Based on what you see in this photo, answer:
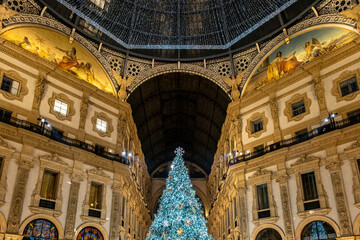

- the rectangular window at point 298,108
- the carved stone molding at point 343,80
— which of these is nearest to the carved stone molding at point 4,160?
the rectangular window at point 298,108

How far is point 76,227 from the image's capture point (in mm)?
23500

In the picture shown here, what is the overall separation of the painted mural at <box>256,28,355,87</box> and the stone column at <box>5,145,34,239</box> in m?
22.1

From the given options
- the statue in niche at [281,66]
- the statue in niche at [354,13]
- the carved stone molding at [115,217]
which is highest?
the statue in niche at [354,13]

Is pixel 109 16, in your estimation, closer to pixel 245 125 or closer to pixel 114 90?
pixel 114 90

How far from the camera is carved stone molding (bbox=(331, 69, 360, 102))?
75.6ft

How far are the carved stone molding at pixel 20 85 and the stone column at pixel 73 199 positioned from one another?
664 cm

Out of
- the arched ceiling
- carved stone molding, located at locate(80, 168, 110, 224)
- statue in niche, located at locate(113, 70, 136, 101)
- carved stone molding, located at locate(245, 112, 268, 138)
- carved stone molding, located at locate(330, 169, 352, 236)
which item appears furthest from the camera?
the arched ceiling

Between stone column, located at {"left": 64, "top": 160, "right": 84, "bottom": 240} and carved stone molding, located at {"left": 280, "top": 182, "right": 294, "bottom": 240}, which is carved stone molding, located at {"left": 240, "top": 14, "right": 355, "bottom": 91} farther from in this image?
stone column, located at {"left": 64, "top": 160, "right": 84, "bottom": 240}

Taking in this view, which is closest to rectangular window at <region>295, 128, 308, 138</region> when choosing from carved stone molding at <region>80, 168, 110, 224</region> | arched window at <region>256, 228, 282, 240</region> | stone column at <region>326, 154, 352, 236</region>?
stone column at <region>326, 154, 352, 236</region>

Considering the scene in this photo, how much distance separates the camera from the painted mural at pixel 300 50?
26062 mm

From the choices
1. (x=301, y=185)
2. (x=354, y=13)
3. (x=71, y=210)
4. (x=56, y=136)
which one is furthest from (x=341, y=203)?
(x=56, y=136)

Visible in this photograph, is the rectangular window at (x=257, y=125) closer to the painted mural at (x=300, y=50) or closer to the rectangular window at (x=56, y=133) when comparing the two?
the painted mural at (x=300, y=50)

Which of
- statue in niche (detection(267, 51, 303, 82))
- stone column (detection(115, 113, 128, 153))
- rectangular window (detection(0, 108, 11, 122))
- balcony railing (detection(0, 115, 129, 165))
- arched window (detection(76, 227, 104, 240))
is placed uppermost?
statue in niche (detection(267, 51, 303, 82))

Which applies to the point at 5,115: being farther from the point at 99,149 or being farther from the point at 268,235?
the point at 268,235
